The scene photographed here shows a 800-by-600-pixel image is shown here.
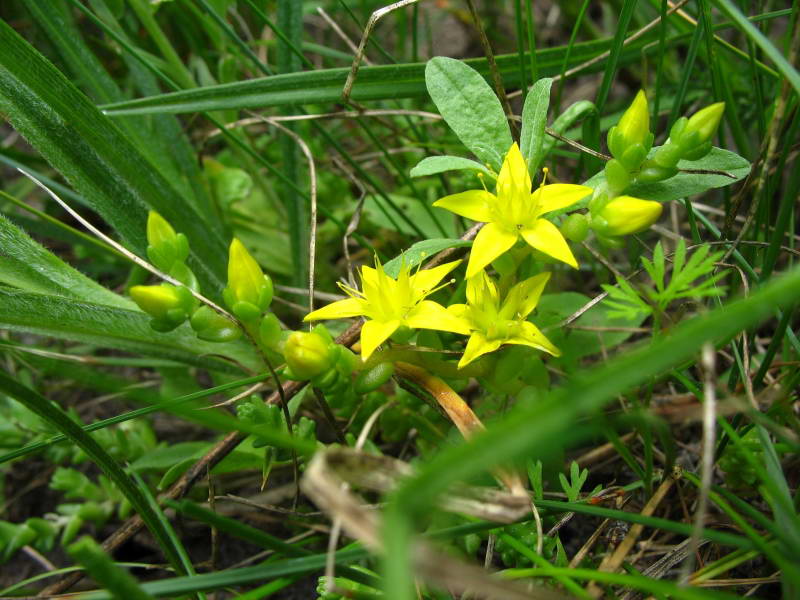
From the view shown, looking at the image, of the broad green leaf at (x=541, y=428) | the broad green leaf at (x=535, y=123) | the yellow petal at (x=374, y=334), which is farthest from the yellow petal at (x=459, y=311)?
the broad green leaf at (x=541, y=428)

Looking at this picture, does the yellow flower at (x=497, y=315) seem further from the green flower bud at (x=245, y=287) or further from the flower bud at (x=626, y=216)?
the green flower bud at (x=245, y=287)

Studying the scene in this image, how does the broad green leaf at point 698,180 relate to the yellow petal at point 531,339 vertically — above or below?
above

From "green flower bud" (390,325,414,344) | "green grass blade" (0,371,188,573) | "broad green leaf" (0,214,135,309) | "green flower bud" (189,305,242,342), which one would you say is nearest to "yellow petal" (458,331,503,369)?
"green flower bud" (390,325,414,344)

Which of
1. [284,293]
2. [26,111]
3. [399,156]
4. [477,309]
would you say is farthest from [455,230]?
[26,111]

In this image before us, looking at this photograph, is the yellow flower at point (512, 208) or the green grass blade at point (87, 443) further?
the yellow flower at point (512, 208)

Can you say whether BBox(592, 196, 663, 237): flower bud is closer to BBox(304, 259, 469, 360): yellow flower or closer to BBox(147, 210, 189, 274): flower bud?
BBox(304, 259, 469, 360): yellow flower

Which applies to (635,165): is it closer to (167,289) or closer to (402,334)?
(402,334)

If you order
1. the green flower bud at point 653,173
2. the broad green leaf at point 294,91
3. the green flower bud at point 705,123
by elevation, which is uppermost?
the broad green leaf at point 294,91
